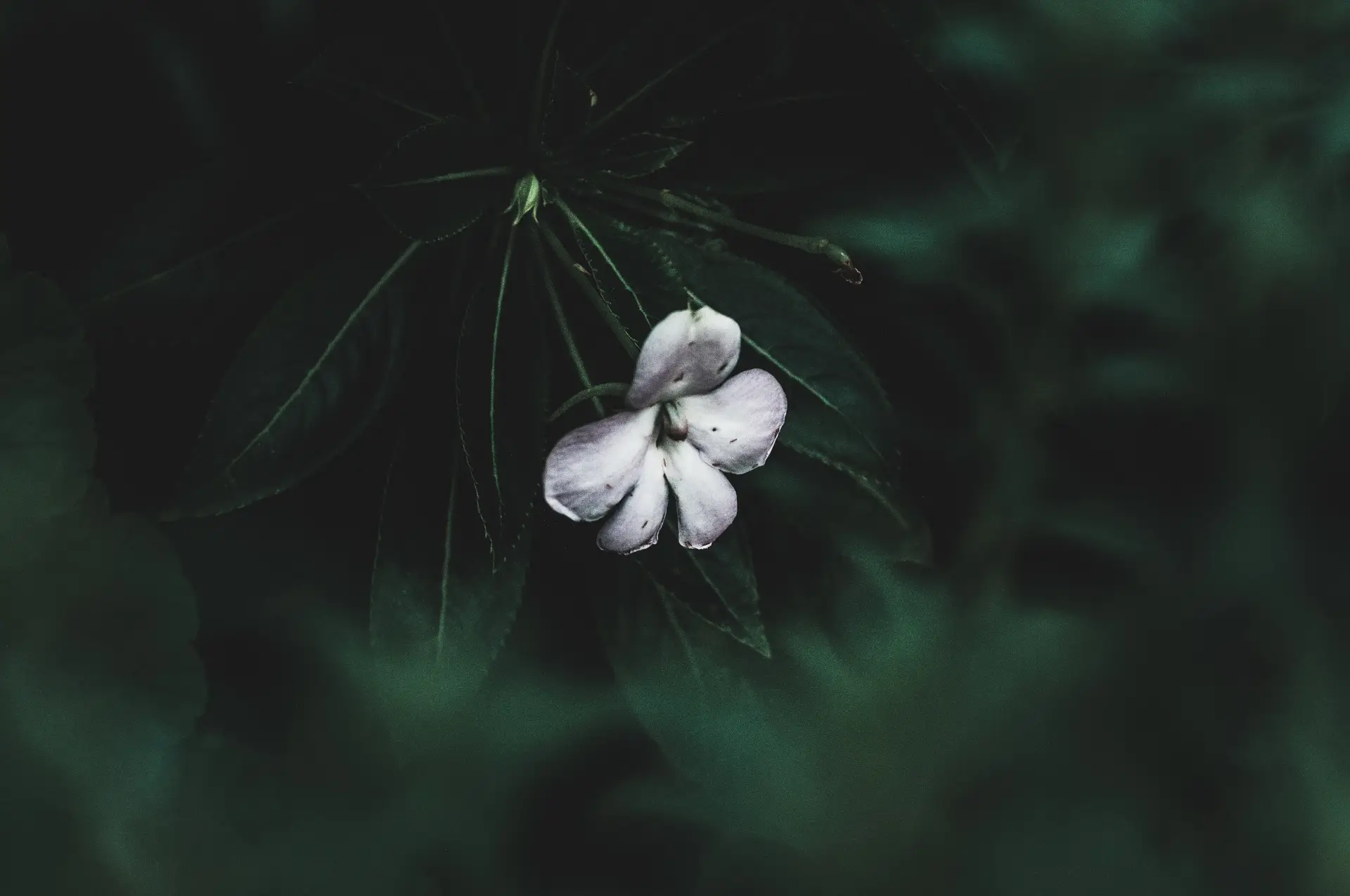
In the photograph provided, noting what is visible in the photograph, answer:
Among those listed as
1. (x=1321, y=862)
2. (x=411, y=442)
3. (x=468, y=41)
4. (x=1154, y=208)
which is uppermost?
(x=468, y=41)

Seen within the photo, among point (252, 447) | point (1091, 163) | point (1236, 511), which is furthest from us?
point (1236, 511)

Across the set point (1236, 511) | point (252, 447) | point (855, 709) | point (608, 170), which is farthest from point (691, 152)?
point (1236, 511)

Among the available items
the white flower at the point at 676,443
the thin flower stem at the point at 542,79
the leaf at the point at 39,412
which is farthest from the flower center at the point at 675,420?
the leaf at the point at 39,412

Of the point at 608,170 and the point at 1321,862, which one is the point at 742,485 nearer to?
the point at 608,170

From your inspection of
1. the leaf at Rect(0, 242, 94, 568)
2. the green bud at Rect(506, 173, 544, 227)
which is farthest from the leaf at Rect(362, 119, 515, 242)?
the leaf at Rect(0, 242, 94, 568)

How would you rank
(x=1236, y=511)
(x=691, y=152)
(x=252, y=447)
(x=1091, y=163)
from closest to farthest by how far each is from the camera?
(x=252, y=447) → (x=691, y=152) → (x=1091, y=163) → (x=1236, y=511)

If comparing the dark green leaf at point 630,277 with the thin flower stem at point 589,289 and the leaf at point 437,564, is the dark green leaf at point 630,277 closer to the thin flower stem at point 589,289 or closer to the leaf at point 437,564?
the thin flower stem at point 589,289

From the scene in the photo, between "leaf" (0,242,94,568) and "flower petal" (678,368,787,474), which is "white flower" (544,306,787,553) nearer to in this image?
"flower petal" (678,368,787,474)

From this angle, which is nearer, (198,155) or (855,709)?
(198,155)
